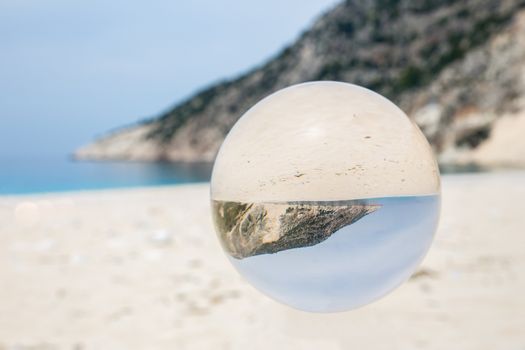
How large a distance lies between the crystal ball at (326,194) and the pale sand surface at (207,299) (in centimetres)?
209

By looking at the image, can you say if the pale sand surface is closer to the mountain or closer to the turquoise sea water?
the turquoise sea water

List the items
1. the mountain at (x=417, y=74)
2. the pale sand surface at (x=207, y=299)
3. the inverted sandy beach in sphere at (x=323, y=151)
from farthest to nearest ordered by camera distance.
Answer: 1. the mountain at (x=417, y=74)
2. the pale sand surface at (x=207, y=299)
3. the inverted sandy beach in sphere at (x=323, y=151)

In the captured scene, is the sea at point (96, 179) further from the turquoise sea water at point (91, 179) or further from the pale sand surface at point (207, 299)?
the pale sand surface at point (207, 299)

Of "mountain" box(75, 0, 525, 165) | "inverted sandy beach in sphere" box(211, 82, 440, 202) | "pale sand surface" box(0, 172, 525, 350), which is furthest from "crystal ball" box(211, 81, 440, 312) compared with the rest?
"mountain" box(75, 0, 525, 165)

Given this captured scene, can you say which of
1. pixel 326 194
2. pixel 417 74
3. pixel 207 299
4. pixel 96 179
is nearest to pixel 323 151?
pixel 326 194

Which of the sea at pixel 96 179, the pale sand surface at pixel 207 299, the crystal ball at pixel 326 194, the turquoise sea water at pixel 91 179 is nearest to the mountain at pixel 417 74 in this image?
the sea at pixel 96 179

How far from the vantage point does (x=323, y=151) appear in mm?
2574

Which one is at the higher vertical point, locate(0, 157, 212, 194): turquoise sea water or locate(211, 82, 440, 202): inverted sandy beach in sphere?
locate(211, 82, 440, 202): inverted sandy beach in sphere

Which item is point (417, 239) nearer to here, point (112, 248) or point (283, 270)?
point (283, 270)

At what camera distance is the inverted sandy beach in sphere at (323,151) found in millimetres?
2531

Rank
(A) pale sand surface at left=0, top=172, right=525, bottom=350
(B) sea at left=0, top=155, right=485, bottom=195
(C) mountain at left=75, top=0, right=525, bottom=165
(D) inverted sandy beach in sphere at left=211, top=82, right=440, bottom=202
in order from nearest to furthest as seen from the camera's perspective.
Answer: (D) inverted sandy beach in sphere at left=211, top=82, right=440, bottom=202 < (A) pale sand surface at left=0, top=172, right=525, bottom=350 < (B) sea at left=0, top=155, right=485, bottom=195 < (C) mountain at left=75, top=0, right=525, bottom=165

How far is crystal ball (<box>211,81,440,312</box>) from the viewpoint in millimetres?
2551

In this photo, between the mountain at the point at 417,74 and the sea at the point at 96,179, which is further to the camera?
the mountain at the point at 417,74

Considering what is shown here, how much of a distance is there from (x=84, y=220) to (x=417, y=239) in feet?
34.9
